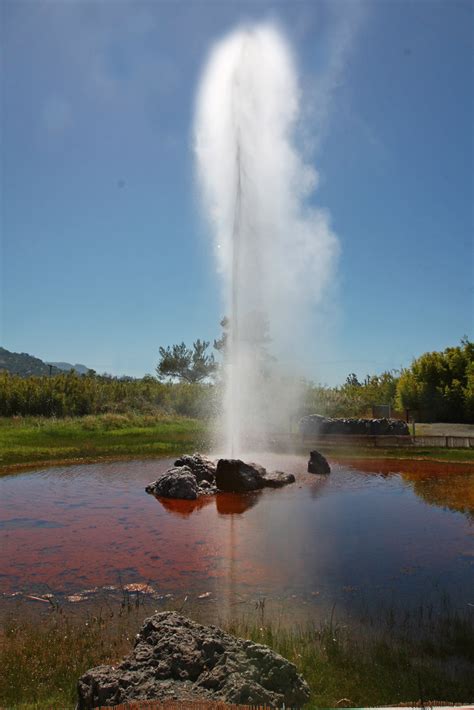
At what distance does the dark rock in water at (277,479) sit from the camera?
16734mm

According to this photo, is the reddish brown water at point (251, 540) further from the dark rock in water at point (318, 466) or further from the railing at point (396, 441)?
the railing at point (396, 441)

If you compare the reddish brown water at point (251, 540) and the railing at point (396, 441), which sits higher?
the railing at point (396, 441)

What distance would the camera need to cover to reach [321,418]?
98.8 feet

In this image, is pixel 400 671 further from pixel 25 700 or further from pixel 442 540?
pixel 442 540

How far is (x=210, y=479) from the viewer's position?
16859 millimetres

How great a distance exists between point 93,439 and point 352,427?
44.7 ft

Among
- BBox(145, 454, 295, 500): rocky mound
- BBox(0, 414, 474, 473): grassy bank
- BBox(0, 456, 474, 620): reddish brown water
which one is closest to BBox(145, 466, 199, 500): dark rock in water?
BBox(145, 454, 295, 500): rocky mound

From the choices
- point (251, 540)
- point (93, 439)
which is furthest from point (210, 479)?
point (93, 439)

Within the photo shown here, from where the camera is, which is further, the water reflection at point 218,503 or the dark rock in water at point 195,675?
the water reflection at point 218,503

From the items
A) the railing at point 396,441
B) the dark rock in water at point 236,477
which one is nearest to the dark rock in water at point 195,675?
the dark rock in water at point 236,477

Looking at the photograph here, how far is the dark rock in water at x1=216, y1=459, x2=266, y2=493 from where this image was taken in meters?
16.1

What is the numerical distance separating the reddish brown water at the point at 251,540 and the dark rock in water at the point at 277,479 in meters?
0.44

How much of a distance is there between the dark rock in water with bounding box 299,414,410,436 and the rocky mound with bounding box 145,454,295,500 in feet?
39.3

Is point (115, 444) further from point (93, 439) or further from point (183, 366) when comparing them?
point (183, 366)
